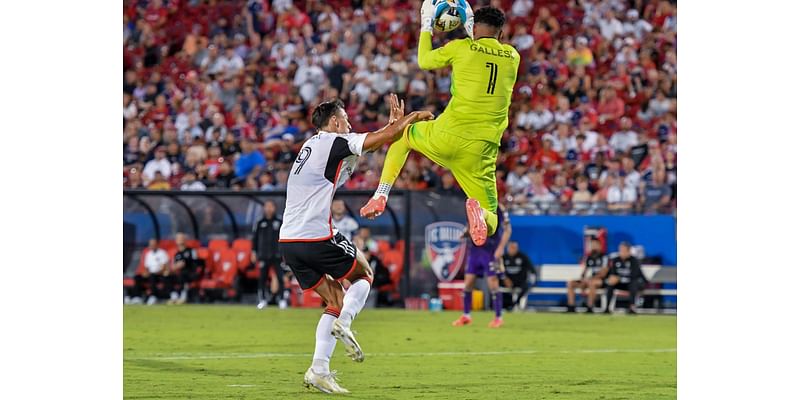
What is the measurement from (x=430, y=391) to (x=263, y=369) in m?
2.71

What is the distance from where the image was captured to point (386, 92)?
2611cm

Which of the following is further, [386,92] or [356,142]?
[386,92]

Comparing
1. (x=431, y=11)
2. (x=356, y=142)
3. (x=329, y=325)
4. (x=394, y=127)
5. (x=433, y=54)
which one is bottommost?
(x=329, y=325)

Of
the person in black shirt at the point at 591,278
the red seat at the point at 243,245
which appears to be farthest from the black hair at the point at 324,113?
the red seat at the point at 243,245

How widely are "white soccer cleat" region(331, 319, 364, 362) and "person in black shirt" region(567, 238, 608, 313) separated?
38.7ft

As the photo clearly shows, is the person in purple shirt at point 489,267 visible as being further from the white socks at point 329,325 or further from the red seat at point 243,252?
the white socks at point 329,325

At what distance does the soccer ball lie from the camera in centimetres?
1004

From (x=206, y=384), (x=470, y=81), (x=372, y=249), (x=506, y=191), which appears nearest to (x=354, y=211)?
(x=372, y=249)

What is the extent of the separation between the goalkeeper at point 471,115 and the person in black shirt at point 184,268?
13.4 meters

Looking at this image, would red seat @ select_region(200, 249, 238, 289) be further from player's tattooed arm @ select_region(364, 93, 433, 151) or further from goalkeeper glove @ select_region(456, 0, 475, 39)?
goalkeeper glove @ select_region(456, 0, 475, 39)

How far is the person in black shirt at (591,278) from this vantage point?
2214 centimetres

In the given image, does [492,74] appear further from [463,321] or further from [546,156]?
[546,156]

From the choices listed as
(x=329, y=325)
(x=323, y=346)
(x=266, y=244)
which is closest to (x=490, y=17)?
(x=329, y=325)

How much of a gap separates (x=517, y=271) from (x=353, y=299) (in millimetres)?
11509
